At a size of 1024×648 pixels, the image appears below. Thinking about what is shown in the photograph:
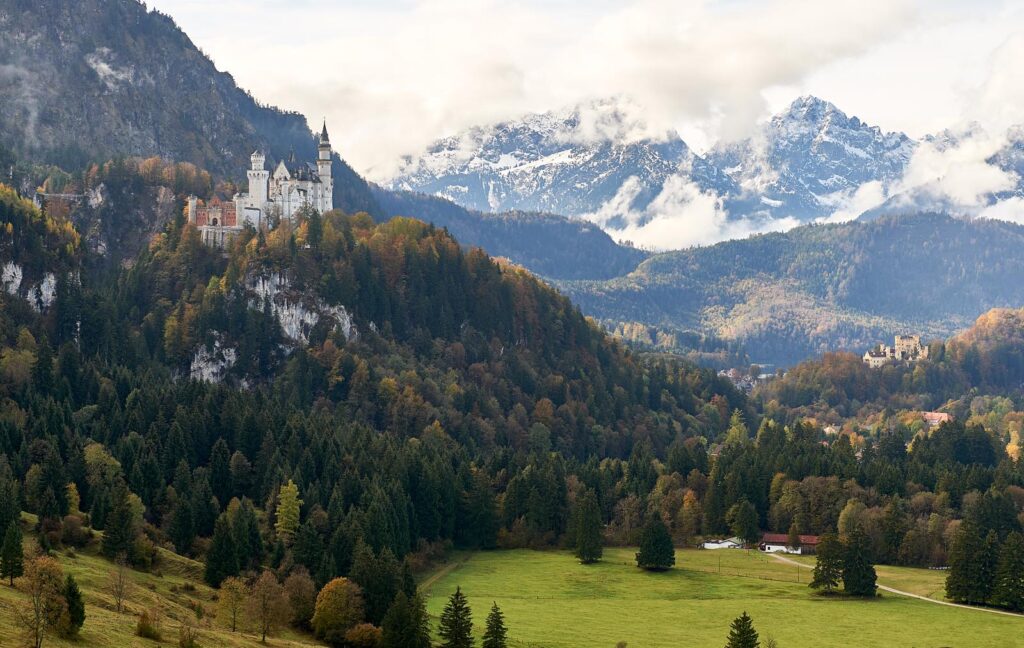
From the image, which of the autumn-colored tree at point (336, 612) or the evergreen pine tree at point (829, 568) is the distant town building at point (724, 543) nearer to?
the evergreen pine tree at point (829, 568)

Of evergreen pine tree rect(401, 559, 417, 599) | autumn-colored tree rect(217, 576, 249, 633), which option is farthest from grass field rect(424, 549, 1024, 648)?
autumn-colored tree rect(217, 576, 249, 633)

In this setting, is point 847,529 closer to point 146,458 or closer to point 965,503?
point 965,503

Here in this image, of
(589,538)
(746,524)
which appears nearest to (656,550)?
(589,538)

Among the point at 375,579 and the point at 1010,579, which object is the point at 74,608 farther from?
the point at 1010,579

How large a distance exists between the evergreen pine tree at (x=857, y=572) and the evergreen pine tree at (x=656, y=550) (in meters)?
17.9

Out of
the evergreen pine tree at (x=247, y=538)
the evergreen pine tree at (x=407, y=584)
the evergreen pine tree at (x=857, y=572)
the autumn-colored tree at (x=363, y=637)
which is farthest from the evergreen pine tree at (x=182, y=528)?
the evergreen pine tree at (x=857, y=572)

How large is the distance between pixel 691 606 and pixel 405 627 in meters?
35.2

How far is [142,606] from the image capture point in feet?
363

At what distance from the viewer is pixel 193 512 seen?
148125mm

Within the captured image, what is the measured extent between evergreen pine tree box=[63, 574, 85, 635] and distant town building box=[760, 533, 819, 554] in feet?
308

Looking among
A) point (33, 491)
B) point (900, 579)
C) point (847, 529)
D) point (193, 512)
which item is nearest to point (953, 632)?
point (900, 579)

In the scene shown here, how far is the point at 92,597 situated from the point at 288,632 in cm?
1686

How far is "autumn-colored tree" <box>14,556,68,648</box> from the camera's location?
9212cm

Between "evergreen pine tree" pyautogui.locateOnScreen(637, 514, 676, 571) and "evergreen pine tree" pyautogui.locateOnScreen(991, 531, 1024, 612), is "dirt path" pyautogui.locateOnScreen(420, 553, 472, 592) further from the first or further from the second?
"evergreen pine tree" pyautogui.locateOnScreen(991, 531, 1024, 612)
